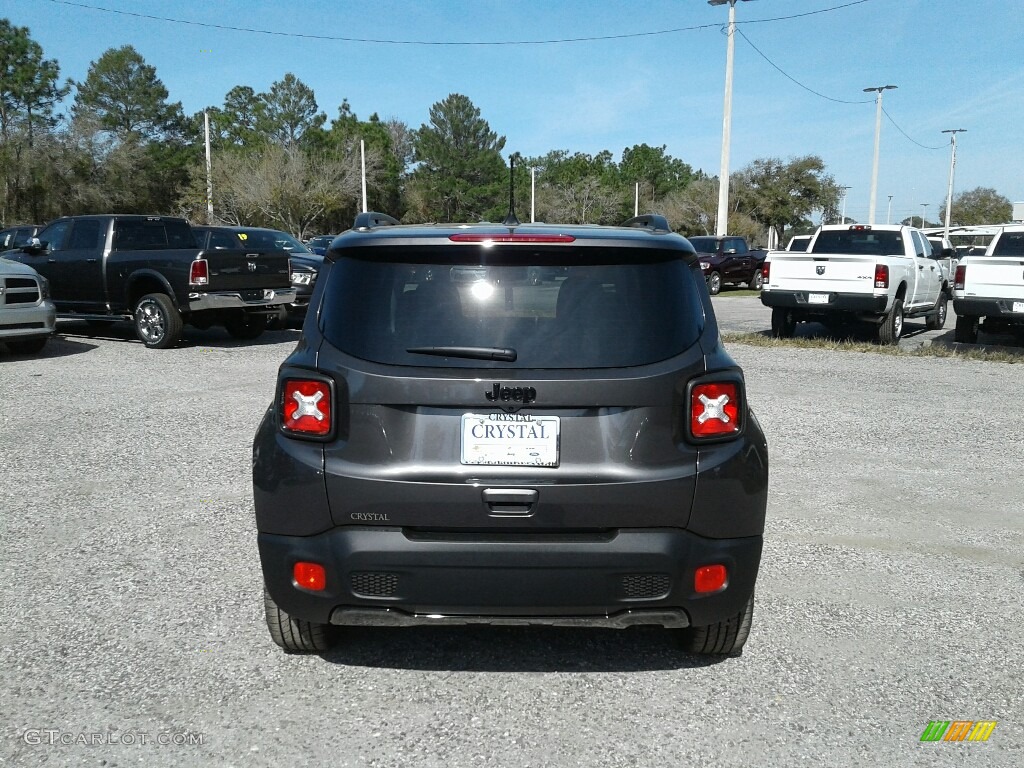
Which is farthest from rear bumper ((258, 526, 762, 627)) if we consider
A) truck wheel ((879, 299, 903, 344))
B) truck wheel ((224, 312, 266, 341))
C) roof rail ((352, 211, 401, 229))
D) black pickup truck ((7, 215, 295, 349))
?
truck wheel ((879, 299, 903, 344))

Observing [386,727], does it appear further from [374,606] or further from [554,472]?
[554,472]

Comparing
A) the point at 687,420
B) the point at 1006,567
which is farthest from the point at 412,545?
the point at 1006,567

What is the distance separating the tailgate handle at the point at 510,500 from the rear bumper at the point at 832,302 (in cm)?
1243

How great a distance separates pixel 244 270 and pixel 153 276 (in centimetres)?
132

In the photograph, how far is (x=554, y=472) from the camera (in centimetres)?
297

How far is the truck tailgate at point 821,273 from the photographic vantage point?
45.9ft

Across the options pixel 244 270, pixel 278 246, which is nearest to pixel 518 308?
pixel 244 270

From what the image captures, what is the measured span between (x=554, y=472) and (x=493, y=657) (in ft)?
3.50

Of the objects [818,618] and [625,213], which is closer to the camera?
[818,618]

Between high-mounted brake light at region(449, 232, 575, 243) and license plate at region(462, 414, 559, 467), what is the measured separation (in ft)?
2.08

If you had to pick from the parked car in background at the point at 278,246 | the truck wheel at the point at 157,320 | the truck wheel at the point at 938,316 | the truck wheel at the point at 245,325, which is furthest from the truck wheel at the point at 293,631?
the truck wheel at the point at 938,316

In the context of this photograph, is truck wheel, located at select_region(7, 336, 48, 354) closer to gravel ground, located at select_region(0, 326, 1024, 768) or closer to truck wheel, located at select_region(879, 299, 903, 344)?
gravel ground, located at select_region(0, 326, 1024, 768)

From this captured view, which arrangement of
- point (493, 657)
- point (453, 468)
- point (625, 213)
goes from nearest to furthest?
point (453, 468), point (493, 657), point (625, 213)

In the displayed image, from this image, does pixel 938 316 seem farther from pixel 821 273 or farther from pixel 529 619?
pixel 529 619
